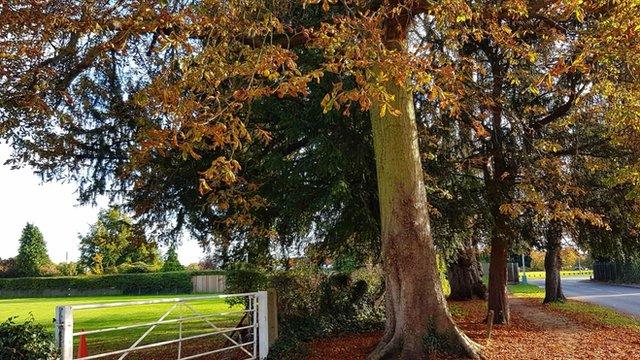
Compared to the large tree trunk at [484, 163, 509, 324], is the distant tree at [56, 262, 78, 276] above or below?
below

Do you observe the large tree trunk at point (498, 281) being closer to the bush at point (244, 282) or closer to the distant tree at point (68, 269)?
the bush at point (244, 282)

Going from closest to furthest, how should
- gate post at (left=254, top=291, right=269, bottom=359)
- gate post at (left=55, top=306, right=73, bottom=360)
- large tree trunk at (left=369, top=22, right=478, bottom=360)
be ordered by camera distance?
gate post at (left=55, top=306, right=73, bottom=360), large tree trunk at (left=369, top=22, right=478, bottom=360), gate post at (left=254, top=291, right=269, bottom=359)

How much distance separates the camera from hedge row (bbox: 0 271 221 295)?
5000 cm

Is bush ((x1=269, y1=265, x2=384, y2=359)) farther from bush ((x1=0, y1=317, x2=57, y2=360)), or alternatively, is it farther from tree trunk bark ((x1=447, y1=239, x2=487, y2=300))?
tree trunk bark ((x1=447, y1=239, x2=487, y2=300))

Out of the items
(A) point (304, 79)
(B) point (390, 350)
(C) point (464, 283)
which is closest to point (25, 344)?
(A) point (304, 79)

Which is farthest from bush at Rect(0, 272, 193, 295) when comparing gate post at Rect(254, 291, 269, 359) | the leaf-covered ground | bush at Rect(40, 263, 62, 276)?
gate post at Rect(254, 291, 269, 359)

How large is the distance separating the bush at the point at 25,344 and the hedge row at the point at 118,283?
136 ft

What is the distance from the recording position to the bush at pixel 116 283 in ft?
164

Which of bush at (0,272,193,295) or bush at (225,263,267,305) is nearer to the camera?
bush at (225,263,267,305)

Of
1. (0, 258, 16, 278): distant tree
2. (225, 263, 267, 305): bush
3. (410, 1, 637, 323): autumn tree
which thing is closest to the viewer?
(410, 1, 637, 323): autumn tree

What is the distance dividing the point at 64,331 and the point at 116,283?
4787 cm

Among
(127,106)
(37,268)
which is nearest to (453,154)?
(127,106)

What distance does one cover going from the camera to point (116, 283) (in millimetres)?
51719

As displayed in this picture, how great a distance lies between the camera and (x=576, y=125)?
14562 millimetres
